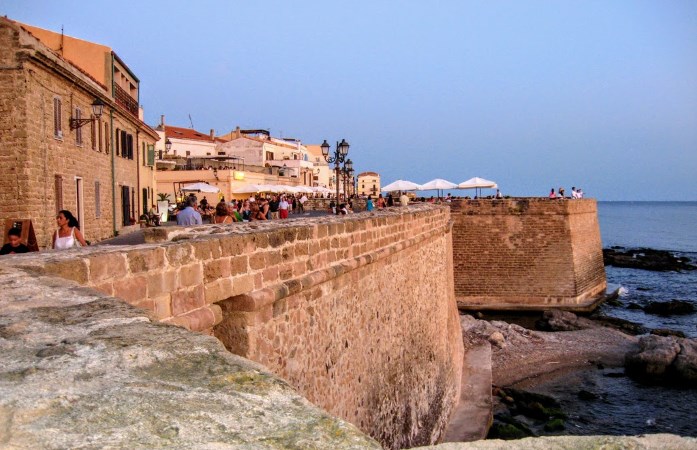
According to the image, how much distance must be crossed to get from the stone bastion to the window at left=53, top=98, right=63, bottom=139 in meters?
8.62

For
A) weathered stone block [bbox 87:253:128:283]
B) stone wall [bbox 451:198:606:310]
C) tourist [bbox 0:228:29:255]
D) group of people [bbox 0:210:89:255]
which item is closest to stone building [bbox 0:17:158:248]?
group of people [bbox 0:210:89:255]

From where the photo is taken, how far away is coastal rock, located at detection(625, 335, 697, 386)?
66.2 ft

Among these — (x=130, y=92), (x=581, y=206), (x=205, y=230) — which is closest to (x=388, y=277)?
(x=205, y=230)

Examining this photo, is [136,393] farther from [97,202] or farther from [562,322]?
[562,322]

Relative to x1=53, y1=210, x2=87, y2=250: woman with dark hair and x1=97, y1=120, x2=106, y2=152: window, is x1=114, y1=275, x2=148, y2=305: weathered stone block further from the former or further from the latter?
x1=97, y1=120, x2=106, y2=152: window

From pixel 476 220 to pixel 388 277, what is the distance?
22.2 meters

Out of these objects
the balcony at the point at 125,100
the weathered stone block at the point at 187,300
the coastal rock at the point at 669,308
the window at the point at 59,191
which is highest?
the balcony at the point at 125,100

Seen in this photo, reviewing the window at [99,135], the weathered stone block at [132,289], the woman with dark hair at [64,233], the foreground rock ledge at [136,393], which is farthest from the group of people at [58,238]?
the window at [99,135]

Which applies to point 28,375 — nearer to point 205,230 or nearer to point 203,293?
point 203,293

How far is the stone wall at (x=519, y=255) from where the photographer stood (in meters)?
29.6

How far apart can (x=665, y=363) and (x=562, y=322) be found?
20.1 ft

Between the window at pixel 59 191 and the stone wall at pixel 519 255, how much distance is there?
1857 centimetres

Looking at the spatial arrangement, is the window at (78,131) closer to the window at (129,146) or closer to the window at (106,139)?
the window at (106,139)

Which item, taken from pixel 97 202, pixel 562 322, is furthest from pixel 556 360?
pixel 97 202
